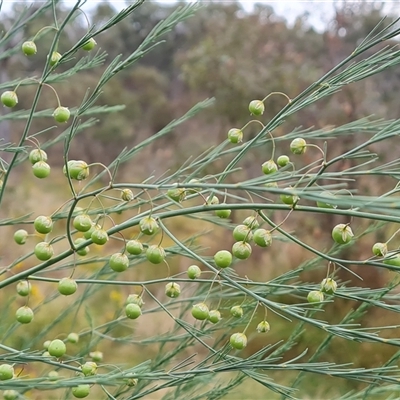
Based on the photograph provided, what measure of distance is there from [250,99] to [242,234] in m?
3.92

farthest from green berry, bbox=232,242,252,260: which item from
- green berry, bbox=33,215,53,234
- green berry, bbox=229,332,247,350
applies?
green berry, bbox=33,215,53,234

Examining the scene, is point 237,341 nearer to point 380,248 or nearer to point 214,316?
point 214,316

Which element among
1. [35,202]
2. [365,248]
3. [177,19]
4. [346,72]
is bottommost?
[365,248]

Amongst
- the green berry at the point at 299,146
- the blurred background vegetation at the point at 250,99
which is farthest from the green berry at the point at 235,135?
the blurred background vegetation at the point at 250,99

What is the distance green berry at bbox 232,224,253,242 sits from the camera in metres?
0.51

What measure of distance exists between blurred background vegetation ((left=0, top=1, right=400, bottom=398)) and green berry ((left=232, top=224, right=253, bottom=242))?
1.59 meters

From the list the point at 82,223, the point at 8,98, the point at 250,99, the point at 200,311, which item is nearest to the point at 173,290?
the point at 200,311

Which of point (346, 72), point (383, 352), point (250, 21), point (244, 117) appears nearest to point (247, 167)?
point (244, 117)

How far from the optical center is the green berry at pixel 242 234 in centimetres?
51

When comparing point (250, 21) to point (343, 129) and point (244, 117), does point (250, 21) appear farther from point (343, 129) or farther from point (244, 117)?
point (343, 129)

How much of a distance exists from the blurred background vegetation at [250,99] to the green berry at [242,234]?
1588 mm

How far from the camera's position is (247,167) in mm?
4676

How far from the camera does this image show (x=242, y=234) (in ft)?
1.68

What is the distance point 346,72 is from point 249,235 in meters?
0.20
